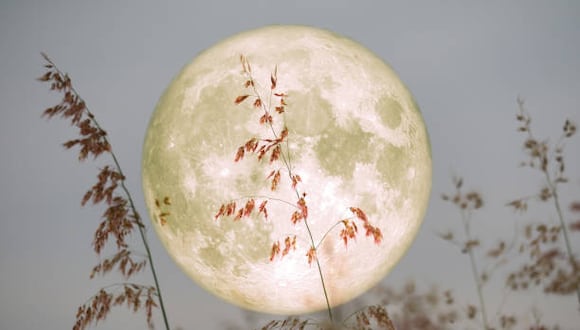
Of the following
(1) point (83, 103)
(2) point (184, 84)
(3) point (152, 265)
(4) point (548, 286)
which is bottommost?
(4) point (548, 286)

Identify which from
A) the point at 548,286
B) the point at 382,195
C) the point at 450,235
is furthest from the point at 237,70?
the point at 548,286

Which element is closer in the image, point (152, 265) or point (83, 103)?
point (152, 265)

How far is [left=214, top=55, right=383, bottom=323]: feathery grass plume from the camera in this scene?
143 inches

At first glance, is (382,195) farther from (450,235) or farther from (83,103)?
(83,103)

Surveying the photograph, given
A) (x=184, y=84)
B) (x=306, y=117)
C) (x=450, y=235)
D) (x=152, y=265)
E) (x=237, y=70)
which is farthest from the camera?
(x=450, y=235)

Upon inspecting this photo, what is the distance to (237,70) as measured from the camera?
13.4ft

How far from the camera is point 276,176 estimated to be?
3.61 metres

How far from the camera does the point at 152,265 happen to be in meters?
3.56

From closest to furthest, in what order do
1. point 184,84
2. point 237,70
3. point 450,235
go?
point 237,70
point 184,84
point 450,235

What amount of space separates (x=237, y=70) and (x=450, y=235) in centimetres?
256

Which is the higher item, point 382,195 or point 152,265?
point 382,195

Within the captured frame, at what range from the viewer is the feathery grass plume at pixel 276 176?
3.64 meters

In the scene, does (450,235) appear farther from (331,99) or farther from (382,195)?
(331,99)

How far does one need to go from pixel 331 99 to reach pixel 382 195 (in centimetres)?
88
